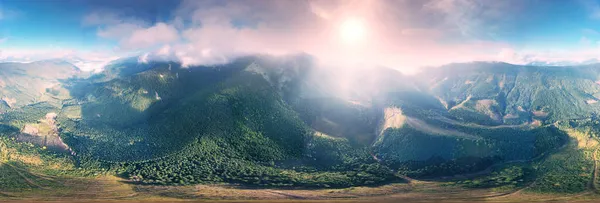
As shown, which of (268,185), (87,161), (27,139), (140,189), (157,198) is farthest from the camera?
(27,139)

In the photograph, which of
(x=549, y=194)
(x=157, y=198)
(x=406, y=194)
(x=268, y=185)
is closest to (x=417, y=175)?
(x=406, y=194)

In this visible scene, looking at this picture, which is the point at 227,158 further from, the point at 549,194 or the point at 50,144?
the point at 549,194

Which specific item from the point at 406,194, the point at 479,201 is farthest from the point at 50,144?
the point at 479,201

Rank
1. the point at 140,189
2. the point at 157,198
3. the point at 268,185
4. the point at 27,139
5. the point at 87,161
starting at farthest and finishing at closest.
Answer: the point at 27,139 → the point at 87,161 → the point at 268,185 → the point at 140,189 → the point at 157,198

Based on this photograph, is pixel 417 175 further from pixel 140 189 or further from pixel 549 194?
pixel 140 189

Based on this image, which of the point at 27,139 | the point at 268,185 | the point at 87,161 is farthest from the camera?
the point at 27,139

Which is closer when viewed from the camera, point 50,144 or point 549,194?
point 549,194

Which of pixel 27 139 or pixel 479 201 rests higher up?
pixel 27 139

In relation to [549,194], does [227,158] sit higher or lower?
higher

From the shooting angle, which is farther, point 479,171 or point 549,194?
point 479,171
